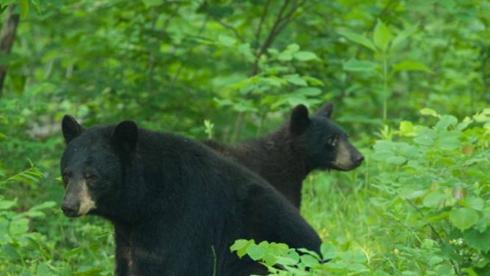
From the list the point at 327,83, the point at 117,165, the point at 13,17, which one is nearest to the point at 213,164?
the point at 117,165

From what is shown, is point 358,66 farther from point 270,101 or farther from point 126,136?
point 126,136

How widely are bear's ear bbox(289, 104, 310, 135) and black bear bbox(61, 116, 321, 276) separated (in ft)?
8.78

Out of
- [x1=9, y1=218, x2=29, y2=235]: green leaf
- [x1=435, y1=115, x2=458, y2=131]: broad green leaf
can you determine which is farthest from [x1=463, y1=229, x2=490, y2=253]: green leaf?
[x1=9, y1=218, x2=29, y2=235]: green leaf

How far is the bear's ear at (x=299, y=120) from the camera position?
8.82m

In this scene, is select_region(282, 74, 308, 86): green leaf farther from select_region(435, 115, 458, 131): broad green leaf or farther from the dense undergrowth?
select_region(435, 115, 458, 131): broad green leaf

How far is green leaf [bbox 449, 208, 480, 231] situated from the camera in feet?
14.1

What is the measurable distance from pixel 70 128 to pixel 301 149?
3424 millimetres

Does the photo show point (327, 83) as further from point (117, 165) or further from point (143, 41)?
point (117, 165)

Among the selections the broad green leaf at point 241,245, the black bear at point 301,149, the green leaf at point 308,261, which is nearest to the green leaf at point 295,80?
the black bear at point 301,149

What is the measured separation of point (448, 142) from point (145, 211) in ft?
6.54

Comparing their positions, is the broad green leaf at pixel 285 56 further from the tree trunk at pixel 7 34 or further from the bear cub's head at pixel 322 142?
the tree trunk at pixel 7 34

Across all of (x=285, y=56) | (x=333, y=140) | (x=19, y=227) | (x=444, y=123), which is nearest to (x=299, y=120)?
(x=333, y=140)

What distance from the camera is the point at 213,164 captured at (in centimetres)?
614

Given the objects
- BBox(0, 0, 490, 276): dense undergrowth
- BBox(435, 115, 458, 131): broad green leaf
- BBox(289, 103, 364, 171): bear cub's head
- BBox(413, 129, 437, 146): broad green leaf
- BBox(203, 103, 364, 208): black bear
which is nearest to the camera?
BBox(413, 129, 437, 146): broad green leaf
